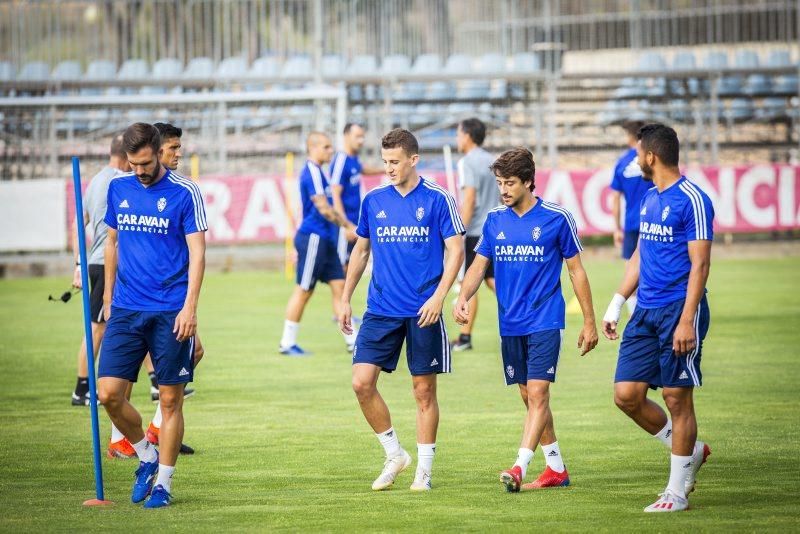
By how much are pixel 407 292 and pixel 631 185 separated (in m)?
7.15

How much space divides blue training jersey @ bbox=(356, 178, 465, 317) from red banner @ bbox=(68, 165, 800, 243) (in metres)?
15.9

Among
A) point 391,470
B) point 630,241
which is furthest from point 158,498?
point 630,241

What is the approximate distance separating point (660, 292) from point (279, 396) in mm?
5129

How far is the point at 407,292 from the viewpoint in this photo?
777 cm

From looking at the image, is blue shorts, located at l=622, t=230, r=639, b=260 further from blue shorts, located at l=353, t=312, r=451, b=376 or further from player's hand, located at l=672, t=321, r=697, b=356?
player's hand, located at l=672, t=321, r=697, b=356

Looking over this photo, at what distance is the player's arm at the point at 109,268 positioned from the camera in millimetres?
7664

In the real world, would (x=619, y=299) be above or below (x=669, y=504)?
above

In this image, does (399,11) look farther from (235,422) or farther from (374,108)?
(235,422)

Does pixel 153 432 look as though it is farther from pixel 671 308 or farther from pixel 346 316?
pixel 671 308

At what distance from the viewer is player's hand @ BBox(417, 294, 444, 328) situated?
25.0 ft

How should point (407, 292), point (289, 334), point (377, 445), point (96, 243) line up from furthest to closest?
point (289, 334) < point (96, 243) < point (377, 445) < point (407, 292)

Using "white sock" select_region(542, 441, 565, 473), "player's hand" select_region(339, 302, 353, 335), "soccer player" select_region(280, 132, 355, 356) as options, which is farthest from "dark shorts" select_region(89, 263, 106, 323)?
"white sock" select_region(542, 441, 565, 473)

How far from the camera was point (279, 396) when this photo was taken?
37.9ft

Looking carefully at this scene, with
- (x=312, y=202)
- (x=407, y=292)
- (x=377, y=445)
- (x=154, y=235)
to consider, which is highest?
(x=312, y=202)
